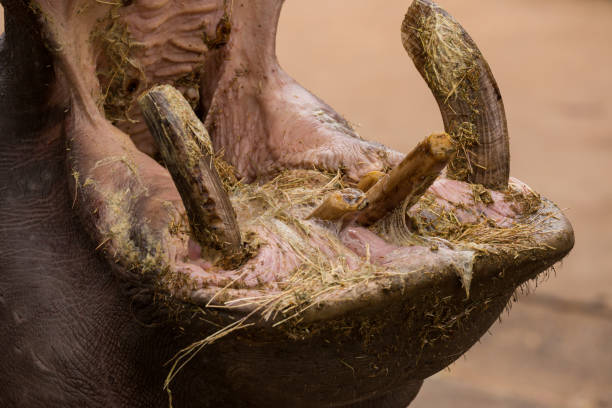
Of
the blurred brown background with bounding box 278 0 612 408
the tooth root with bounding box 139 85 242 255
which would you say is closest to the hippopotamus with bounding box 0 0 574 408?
the tooth root with bounding box 139 85 242 255

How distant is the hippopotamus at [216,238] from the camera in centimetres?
81

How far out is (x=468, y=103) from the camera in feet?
3.50

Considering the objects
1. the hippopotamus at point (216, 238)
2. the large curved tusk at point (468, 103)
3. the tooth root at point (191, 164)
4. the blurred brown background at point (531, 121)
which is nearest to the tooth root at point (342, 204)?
the hippopotamus at point (216, 238)

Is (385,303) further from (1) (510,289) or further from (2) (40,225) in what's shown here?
(2) (40,225)

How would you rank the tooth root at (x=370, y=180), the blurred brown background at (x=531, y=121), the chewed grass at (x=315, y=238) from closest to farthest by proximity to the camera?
1. the chewed grass at (x=315, y=238)
2. the tooth root at (x=370, y=180)
3. the blurred brown background at (x=531, y=121)

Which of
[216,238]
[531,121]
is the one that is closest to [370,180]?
[216,238]

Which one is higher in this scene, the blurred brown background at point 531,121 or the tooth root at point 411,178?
the tooth root at point 411,178

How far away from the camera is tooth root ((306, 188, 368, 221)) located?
87cm

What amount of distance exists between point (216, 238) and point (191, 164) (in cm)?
7

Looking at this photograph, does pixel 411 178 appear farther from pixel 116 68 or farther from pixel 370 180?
pixel 116 68

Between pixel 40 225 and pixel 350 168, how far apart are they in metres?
0.38

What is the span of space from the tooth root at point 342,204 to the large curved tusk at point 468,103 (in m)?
0.24

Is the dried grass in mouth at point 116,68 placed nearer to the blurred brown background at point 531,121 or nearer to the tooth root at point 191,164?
the tooth root at point 191,164

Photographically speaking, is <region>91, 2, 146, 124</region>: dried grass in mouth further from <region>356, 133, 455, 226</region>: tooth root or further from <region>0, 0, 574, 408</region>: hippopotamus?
<region>356, 133, 455, 226</region>: tooth root
